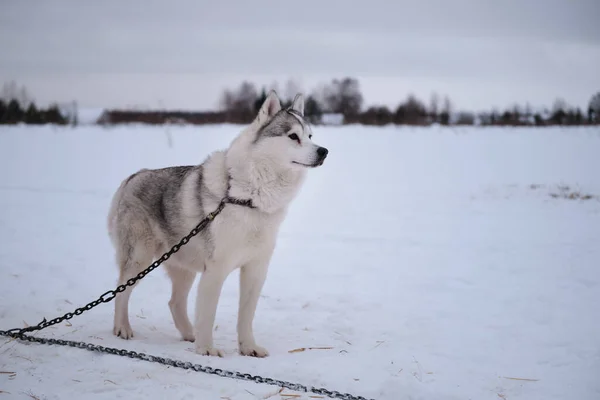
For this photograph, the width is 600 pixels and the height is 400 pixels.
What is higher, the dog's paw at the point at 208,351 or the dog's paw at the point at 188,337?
the dog's paw at the point at 208,351

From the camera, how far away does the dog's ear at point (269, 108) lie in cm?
469

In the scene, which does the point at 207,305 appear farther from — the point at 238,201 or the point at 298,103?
the point at 298,103

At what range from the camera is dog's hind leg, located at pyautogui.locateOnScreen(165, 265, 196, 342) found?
524cm

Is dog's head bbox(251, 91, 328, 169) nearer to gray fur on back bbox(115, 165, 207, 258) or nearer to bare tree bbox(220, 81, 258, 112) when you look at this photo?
gray fur on back bbox(115, 165, 207, 258)

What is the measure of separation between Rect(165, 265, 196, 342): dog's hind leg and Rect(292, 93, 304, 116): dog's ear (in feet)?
6.61

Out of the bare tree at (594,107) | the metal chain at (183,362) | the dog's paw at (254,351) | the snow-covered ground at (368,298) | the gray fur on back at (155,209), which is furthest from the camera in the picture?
the bare tree at (594,107)

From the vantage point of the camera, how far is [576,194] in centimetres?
1315

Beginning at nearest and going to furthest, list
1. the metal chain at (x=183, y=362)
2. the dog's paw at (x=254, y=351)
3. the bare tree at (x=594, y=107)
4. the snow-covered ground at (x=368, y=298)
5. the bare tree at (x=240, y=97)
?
the metal chain at (x=183, y=362) → the snow-covered ground at (x=368, y=298) → the dog's paw at (x=254, y=351) → the bare tree at (x=594, y=107) → the bare tree at (x=240, y=97)

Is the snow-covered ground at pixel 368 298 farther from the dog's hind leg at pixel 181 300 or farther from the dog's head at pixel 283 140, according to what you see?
the dog's head at pixel 283 140

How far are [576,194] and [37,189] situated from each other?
48.0 feet

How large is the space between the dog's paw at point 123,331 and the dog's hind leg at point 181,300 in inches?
18.7

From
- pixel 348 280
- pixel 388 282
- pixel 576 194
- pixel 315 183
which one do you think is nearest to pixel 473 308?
pixel 388 282

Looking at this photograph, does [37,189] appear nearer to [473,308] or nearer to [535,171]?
[473,308]

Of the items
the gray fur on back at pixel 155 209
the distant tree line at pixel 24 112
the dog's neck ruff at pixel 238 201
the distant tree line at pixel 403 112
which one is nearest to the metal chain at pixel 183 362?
the dog's neck ruff at pixel 238 201
